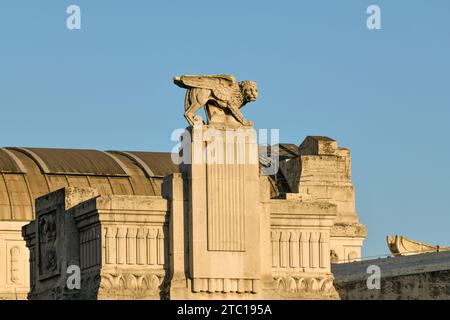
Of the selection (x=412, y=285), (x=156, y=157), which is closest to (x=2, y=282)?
(x=156, y=157)

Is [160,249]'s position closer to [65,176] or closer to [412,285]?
[412,285]

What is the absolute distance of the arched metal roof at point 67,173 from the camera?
122 m

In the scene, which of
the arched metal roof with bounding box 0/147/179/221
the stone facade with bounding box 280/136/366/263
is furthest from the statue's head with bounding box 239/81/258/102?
the stone facade with bounding box 280/136/366/263

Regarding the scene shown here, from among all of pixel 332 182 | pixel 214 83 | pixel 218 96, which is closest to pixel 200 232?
pixel 218 96

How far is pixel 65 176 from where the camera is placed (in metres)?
125

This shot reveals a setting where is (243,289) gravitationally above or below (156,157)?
below

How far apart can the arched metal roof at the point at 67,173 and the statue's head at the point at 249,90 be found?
41.5 meters

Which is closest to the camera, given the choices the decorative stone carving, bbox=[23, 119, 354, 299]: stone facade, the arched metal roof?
bbox=[23, 119, 354, 299]: stone facade

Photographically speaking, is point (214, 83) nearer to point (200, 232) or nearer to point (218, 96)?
point (218, 96)

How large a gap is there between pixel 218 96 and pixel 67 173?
151 ft

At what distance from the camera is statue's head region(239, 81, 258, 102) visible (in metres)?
80.9

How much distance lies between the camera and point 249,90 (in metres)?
80.9

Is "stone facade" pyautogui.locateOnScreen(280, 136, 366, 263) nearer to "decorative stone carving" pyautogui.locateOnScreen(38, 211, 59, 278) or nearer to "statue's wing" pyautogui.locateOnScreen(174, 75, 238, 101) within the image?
"decorative stone carving" pyautogui.locateOnScreen(38, 211, 59, 278)
